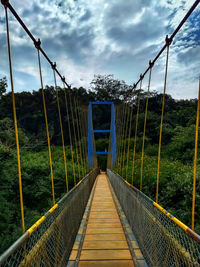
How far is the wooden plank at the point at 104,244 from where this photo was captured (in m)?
1.90

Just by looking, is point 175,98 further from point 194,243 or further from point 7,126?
point 194,243

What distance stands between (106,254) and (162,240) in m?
0.64

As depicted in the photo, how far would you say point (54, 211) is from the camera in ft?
4.59

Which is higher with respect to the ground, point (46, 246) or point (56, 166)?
point (46, 246)

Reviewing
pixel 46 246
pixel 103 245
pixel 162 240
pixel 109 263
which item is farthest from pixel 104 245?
pixel 46 246

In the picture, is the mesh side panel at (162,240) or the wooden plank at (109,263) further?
the wooden plank at (109,263)

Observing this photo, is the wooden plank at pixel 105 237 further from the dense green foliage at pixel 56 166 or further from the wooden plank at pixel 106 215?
the dense green foliage at pixel 56 166

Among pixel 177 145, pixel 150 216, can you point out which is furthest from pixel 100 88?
pixel 150 216

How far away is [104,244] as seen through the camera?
197 centimetres

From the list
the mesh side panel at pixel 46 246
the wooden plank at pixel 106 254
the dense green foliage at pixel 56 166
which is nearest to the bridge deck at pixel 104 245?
the wooden plank at pixel 106 254

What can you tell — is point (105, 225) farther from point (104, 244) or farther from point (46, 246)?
point (46, 246)

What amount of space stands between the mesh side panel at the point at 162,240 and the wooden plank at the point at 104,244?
182 millimetres

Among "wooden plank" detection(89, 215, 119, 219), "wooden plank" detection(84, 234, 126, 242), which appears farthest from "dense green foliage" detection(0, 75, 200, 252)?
"wooden plank" detection(84, 234, 126, 242)

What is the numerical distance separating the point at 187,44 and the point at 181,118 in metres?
10.00
